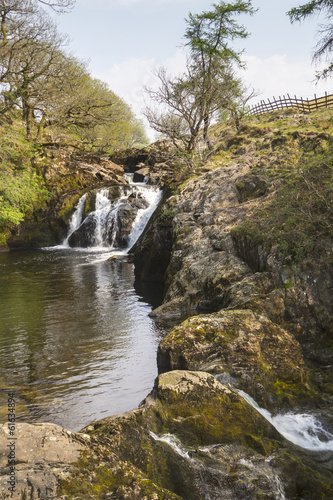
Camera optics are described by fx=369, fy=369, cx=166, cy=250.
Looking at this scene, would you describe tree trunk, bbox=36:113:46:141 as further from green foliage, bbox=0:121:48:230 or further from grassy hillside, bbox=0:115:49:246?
green foliage, bbox=0:121:48:230

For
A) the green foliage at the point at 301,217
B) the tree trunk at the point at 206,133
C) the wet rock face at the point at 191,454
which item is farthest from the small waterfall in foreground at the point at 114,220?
the wet rock face at the point at 191,454

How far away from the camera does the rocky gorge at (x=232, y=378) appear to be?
3.41m

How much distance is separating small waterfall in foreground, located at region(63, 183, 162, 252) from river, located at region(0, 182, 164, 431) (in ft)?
20.6

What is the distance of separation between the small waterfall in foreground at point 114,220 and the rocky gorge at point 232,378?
34.0 ft

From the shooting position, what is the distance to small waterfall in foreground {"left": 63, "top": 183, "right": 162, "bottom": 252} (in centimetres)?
2238

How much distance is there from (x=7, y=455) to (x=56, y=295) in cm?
1043

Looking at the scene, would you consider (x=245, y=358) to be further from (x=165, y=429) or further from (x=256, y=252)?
(x=256, y=252)

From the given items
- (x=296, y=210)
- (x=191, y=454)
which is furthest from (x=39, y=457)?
(x=296, y=210)

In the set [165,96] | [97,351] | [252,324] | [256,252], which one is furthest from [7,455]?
[165,96]

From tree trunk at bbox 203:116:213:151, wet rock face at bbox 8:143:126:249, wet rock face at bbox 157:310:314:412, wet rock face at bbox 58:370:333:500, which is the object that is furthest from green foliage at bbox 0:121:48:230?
wet rock face at bbox 58:370:333:500

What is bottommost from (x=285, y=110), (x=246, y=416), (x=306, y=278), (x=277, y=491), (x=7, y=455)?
(x=277, y=491)

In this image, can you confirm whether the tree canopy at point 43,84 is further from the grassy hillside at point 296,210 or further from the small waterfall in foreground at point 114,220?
the grassy hillside at point 296,210

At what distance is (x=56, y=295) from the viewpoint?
13.2m

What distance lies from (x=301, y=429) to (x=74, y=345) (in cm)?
553
